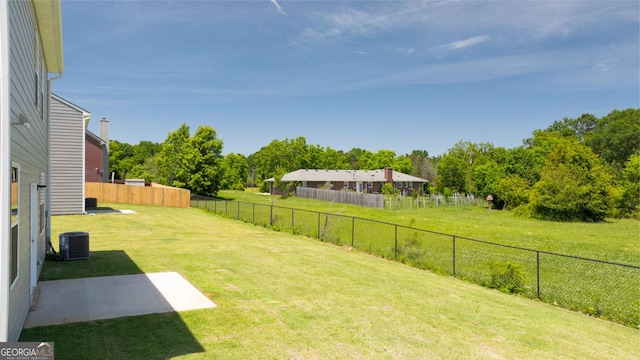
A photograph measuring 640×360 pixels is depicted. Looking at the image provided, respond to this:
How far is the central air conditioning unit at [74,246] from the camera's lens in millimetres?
11500

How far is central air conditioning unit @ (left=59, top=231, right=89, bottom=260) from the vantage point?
37.7 feet

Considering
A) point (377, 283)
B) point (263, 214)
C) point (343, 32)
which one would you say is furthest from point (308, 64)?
point (377, 283)

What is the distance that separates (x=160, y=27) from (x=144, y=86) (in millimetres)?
23897

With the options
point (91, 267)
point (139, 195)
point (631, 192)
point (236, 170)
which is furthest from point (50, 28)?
point (236, 170)

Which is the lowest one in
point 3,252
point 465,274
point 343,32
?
point 465,274

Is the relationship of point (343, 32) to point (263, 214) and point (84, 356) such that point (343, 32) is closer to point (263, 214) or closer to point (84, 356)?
point (263, 214)

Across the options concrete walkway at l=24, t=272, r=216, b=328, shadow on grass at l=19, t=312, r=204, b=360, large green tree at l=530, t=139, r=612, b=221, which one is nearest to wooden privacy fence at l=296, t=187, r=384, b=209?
large green tree at l=530, t=139, r=612, b=221

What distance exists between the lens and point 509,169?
5094 cm

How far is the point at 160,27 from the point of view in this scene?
2166 centimetres

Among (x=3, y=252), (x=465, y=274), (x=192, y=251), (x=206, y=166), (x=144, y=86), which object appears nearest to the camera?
(x=3, y=252)

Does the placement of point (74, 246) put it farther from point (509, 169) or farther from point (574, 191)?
point (509, 169)
